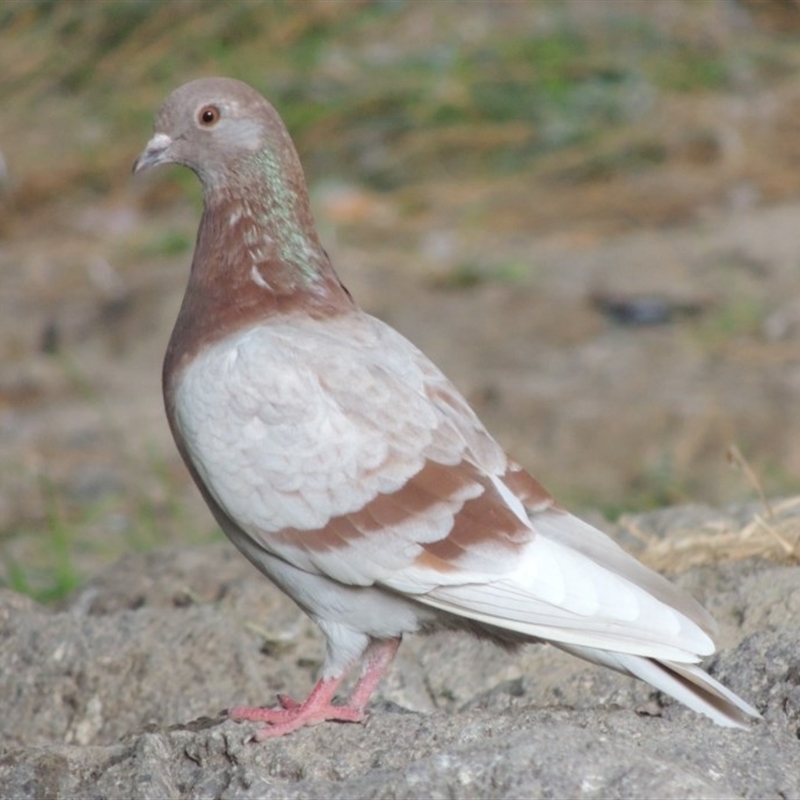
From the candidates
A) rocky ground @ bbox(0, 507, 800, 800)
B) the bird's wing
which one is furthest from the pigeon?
rocky ground @ bbox(0, 507, 800, 800)

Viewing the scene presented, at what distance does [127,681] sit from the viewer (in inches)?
158

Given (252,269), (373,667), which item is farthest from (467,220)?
(373,667)

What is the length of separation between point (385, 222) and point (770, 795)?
21.1 ft

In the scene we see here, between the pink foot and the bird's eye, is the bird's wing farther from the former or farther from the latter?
the bird's eye

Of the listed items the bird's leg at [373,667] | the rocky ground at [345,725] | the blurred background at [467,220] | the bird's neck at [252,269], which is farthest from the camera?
the blurred background at [467,220]

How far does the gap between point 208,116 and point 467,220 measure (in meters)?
5.24

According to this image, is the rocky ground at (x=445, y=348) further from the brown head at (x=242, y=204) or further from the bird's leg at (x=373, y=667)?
the brown head at (x=242, y=204)

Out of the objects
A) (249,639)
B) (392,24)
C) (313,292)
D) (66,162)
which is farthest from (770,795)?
(392,24)

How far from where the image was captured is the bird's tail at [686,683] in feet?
10.3

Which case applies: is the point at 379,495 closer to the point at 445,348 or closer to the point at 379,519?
the point at 379,519

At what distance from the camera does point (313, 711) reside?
10.8 ft

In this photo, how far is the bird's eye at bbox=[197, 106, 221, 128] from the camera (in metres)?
3.80

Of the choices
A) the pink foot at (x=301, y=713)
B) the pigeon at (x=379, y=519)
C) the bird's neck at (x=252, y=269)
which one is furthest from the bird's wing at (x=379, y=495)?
the pink foot at (x=301, y=713)

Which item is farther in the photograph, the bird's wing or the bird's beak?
the bird's beak
